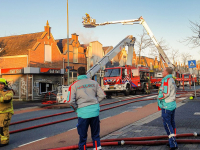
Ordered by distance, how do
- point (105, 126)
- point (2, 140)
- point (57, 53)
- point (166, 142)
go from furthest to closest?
point (57, 53) → point (105, 126) → point (2, 140) → point (166, 142)

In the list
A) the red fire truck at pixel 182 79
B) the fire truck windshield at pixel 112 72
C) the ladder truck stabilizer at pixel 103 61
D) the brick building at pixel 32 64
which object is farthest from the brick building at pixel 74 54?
the red fire truck at pixel 182 79

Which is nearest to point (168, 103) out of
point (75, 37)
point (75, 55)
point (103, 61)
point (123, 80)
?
point (103, 61)

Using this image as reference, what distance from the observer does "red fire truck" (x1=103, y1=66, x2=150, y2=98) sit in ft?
66.1

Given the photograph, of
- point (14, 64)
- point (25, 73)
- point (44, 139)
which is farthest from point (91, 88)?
point (14, 64)

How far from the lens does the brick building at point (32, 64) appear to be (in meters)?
21.8

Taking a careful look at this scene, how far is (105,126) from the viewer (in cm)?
774

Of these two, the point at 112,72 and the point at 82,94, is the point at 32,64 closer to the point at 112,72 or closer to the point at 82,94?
the point at 112,72

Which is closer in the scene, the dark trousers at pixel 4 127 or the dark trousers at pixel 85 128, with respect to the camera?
the dark trousers at pixel 85 128

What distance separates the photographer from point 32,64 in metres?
22.1

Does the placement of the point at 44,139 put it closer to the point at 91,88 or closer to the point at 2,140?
the point at 2,140

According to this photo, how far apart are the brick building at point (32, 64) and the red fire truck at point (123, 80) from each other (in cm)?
632

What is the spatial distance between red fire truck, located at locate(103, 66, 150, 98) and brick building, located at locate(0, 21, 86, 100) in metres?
6.32

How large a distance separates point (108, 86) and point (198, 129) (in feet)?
46.7

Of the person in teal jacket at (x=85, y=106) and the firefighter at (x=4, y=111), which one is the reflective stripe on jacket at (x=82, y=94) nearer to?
the person in teal jacket at (x=85, y=106)
